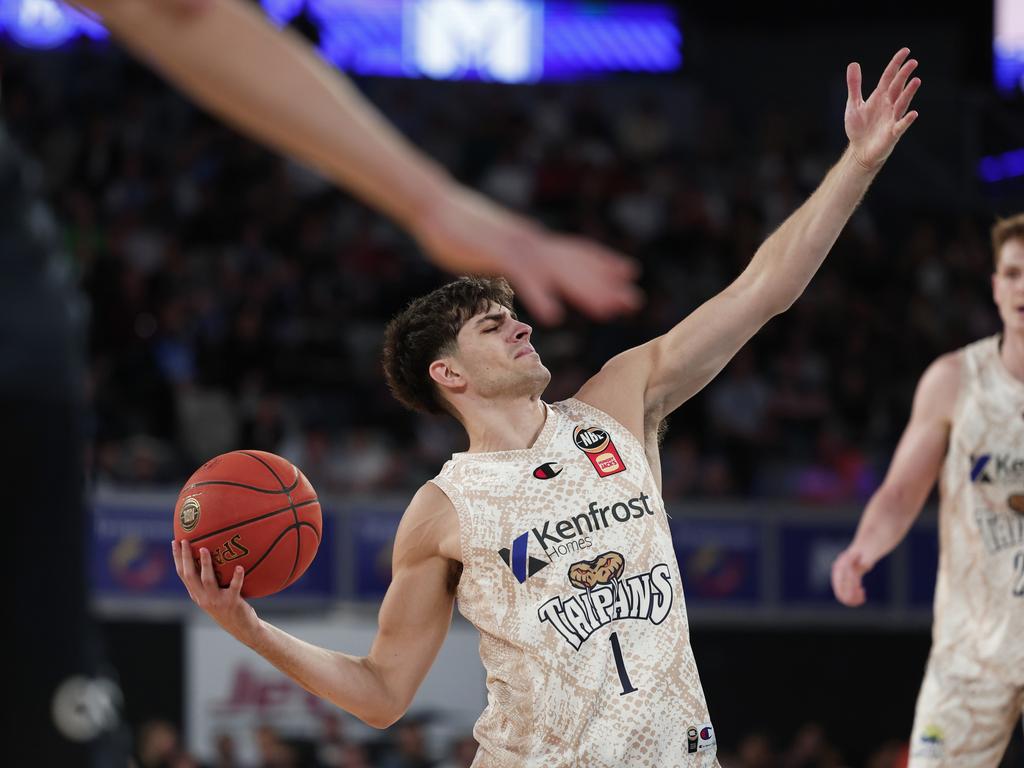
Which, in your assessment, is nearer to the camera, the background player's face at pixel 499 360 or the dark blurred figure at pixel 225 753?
the background player's face at pixel 499 360

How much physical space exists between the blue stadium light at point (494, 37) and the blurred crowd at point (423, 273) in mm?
843

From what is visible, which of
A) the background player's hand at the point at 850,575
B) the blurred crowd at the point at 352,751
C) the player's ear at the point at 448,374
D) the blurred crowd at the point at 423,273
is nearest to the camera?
the player's ear at the point at 448,374

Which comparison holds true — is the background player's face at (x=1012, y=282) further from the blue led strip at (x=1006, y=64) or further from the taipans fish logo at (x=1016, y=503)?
the blue led strip at (x=1006, y=64)

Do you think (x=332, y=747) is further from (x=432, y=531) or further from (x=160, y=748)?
(x=432, y=531)

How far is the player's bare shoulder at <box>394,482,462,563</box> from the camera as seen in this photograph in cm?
426

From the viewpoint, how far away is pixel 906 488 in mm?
5496

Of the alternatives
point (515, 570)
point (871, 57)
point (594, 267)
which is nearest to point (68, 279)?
point (594, 267)

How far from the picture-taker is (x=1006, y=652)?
5.24 metres

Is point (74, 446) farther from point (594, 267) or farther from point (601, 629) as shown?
point (601, 629)

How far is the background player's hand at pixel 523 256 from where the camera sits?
77.3 inches

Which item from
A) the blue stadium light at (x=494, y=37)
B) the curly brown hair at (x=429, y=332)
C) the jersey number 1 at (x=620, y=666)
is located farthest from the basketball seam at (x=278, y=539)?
the blue stadium light at (x=494, y=37)

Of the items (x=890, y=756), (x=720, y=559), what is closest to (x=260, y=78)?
(x=720, y=559)

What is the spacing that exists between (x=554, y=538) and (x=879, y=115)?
1.54m

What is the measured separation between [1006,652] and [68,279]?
12.5 ft
